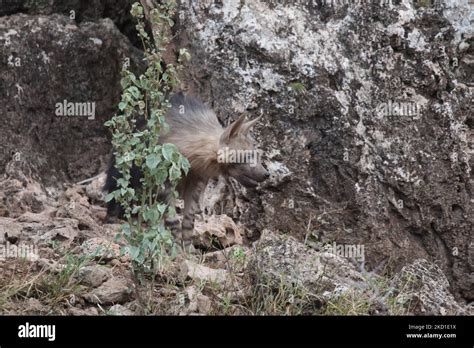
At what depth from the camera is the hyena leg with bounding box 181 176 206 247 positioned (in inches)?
339

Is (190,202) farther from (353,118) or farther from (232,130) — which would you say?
(353,118)

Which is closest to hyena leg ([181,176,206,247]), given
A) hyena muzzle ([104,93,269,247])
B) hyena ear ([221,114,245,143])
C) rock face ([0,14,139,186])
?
hyena muzzle ([104,93,269,247])

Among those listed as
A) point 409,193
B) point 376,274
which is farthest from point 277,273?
point 409,193

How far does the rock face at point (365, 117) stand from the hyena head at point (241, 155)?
0.58 ft

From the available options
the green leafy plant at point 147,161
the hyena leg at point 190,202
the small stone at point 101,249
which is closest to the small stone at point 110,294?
the green leafy plant at point 147,161

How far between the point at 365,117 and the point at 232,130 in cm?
115

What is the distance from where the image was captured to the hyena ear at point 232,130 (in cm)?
813

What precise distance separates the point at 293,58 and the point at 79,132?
2485 mm

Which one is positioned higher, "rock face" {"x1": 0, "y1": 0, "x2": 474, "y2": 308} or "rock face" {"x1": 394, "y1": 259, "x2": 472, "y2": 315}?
"rock face" {"x1": 0, "y1": 0, "x2": 474, "y2": 308}

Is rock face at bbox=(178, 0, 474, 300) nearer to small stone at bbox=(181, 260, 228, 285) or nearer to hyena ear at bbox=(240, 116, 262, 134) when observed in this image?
hyena ear at bbox=(240, 116, 262, 134)

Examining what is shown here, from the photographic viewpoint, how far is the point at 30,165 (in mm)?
9180

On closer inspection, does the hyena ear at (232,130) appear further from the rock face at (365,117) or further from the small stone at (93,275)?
the small stone at (93,275)

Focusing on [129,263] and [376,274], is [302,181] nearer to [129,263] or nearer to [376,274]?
[376,274]

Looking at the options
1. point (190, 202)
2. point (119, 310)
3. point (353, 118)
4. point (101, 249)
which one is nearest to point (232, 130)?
point (190, 202)
